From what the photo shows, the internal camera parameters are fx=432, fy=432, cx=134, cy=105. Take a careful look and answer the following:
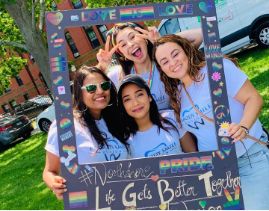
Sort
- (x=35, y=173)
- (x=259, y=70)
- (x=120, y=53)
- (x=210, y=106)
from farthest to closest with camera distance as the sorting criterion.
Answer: (x=259, y=70)
(x=35, y=173)
(x=120, y=53)
(x=210, y=106)

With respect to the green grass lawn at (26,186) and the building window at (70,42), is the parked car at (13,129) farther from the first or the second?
the building window at (70,42)

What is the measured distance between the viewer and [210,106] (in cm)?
238

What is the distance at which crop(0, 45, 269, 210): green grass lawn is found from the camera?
6.81 metres

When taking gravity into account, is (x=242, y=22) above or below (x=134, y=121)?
above

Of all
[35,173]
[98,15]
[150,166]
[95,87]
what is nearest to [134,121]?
[95,87]

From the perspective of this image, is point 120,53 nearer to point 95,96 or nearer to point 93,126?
point 95,96

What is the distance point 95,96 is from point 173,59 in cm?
51

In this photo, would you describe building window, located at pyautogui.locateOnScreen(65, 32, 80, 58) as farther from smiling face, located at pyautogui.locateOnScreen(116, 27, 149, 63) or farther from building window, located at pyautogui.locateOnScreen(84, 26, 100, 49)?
smiling face, located at pyautogui.locateOnScreen(116, 27, 149, 63)

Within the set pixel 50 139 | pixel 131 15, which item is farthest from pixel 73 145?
pixel 131 15

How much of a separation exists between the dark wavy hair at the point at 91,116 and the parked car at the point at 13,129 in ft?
47.5

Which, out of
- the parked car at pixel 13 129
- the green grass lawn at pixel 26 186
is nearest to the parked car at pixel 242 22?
the green grass lawn at pixel 26 186

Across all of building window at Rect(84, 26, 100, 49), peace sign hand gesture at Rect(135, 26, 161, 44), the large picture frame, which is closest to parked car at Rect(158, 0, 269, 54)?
building window at Rect(84, 26, 100, 49)

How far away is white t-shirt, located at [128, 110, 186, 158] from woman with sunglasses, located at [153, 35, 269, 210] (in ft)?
0.34

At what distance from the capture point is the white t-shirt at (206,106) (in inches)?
94.8
